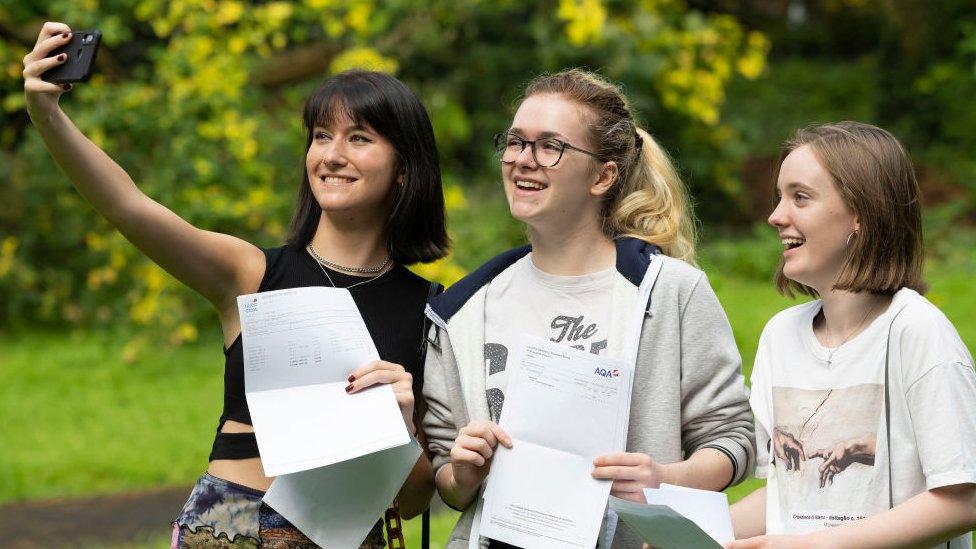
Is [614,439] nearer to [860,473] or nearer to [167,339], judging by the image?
[860,473]

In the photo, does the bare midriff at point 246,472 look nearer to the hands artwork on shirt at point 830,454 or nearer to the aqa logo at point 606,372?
the aqa logo at point 606,372

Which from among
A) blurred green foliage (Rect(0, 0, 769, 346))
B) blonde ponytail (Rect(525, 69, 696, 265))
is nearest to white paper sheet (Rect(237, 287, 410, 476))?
blonde ponytail (Rect(525, 69, 696, 265))

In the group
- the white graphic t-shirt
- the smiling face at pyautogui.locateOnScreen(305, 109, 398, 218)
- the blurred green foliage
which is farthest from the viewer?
the blurred green foliage

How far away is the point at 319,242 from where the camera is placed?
9.52 feet

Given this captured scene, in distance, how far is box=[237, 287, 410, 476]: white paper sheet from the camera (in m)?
2.46

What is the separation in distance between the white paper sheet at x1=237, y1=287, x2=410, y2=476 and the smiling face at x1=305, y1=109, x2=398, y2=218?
0.95 ft

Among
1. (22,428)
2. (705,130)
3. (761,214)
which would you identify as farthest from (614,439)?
(761,214)

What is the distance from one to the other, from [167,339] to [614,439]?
654 centimetres

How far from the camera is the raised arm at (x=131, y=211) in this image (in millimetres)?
2475

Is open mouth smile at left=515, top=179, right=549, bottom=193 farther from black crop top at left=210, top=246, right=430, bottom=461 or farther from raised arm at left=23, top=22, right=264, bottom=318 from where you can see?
raised arm at left=23, top=22, right=264, bottom=318

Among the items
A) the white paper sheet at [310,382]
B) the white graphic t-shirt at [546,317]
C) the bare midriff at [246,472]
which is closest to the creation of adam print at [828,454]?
the white graphic t-shirt at [546,317]

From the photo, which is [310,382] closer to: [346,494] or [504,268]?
[346,494]

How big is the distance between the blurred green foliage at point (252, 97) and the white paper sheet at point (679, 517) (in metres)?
4.79

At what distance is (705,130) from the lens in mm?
9930
